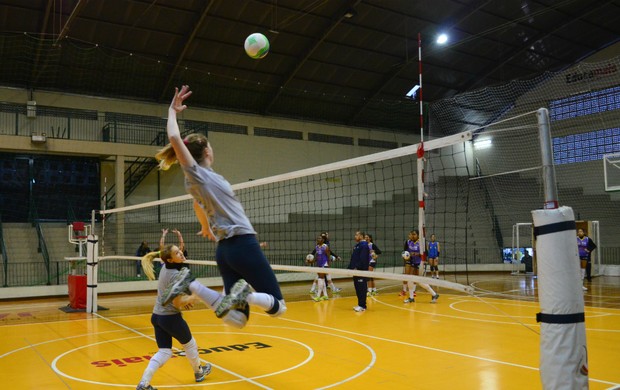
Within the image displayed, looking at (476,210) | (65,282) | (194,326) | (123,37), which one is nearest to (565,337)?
(194,326)

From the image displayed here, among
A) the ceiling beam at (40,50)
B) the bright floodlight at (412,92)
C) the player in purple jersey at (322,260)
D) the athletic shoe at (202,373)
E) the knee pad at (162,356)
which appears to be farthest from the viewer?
the bright floodlight at (412,92)

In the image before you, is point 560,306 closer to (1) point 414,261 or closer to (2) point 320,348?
(2) point 320,348

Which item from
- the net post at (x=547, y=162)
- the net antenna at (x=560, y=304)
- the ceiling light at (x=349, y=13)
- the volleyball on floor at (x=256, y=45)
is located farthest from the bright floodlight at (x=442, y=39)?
the net antenna at (x=560, y=304)

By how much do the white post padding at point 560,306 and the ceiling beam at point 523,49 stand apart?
21.8 meters

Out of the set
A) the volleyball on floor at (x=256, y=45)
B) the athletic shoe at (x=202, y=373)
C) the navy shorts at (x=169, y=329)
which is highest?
the volleyball on floor at (x=256, y=45)

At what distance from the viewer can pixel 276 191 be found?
22906mm

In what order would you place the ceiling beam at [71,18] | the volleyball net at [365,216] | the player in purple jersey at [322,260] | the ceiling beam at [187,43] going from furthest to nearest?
the volleyball net at [365,216] → the ceiling beam at [187,43] → the ceiling beam at [71,18] → the player in purple jersey at [322,260]

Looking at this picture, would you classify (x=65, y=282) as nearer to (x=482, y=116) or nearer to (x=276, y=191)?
(x=276, y=191)

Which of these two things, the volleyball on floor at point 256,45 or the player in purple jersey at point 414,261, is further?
the player in purple jersey at point 414,261

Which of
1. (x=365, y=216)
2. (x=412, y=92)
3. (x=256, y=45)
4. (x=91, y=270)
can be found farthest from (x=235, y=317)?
(x=412, y=92)

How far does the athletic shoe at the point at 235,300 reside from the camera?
3.28 metres

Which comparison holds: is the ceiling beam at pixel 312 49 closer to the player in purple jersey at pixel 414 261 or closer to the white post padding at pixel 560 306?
the player in purple jersey at pixel 414 261

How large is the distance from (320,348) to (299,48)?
15.8 m

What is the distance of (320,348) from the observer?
7629 millimetres
